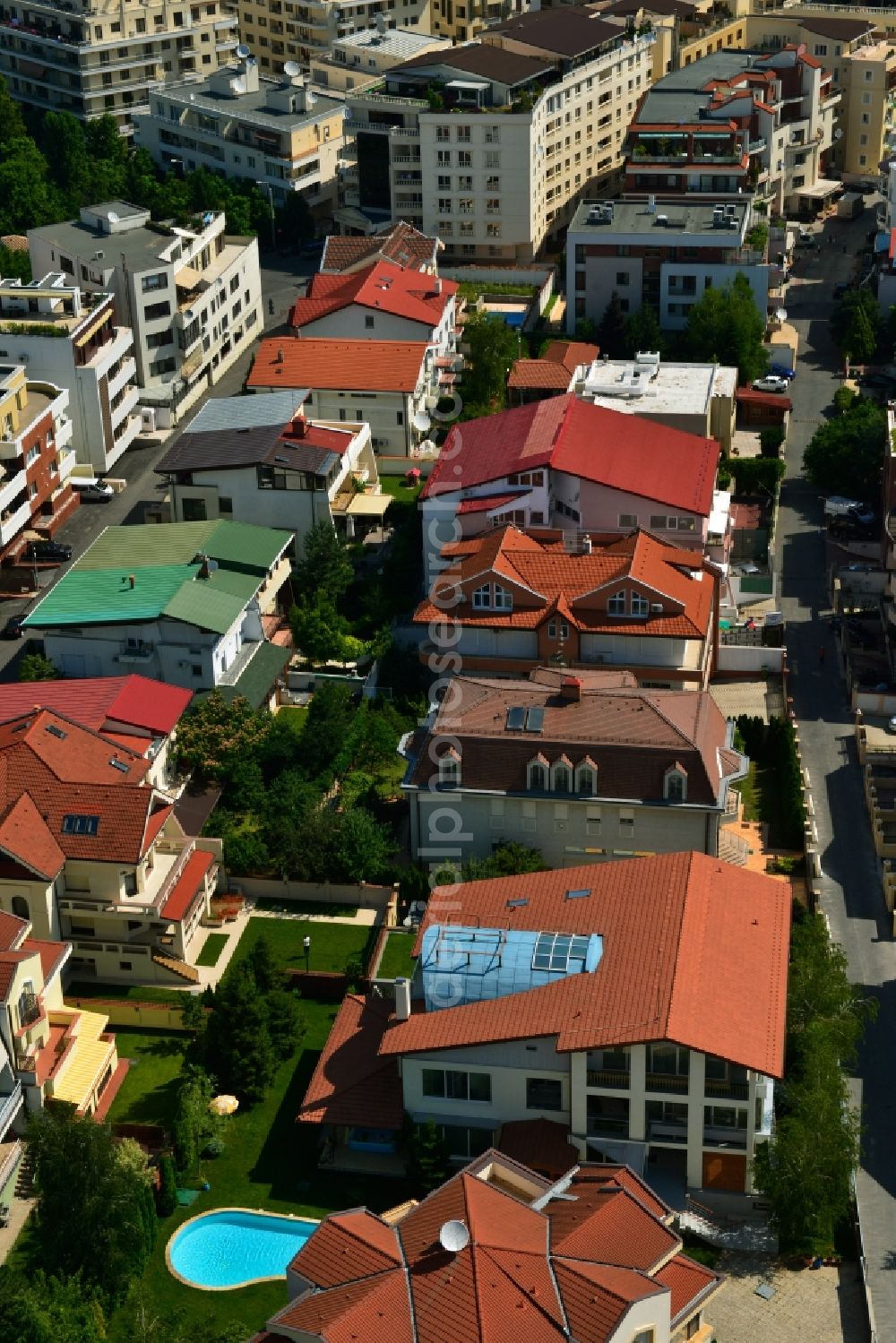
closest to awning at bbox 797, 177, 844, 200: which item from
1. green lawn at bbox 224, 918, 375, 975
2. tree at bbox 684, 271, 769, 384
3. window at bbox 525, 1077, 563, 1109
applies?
tree at bbox 684, 271, 769, 384

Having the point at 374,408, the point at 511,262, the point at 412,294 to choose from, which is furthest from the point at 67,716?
the point at 511,262

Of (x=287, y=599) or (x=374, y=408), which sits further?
(x=374, y=408)

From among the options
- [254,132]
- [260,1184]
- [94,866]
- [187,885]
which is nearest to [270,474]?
[187,885]

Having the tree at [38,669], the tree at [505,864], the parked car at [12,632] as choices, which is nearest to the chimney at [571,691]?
the tree at [505,864]

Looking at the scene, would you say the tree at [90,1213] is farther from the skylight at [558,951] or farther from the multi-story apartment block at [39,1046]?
the skylight at [558,951]

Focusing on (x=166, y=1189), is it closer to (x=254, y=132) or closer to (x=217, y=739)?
(x=217, y=739)

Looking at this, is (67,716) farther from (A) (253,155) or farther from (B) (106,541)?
(A) (253,155)

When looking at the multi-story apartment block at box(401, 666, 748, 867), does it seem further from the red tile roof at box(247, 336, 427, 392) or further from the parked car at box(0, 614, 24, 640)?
the red tile roof at box(247, 336, 427, 392)
